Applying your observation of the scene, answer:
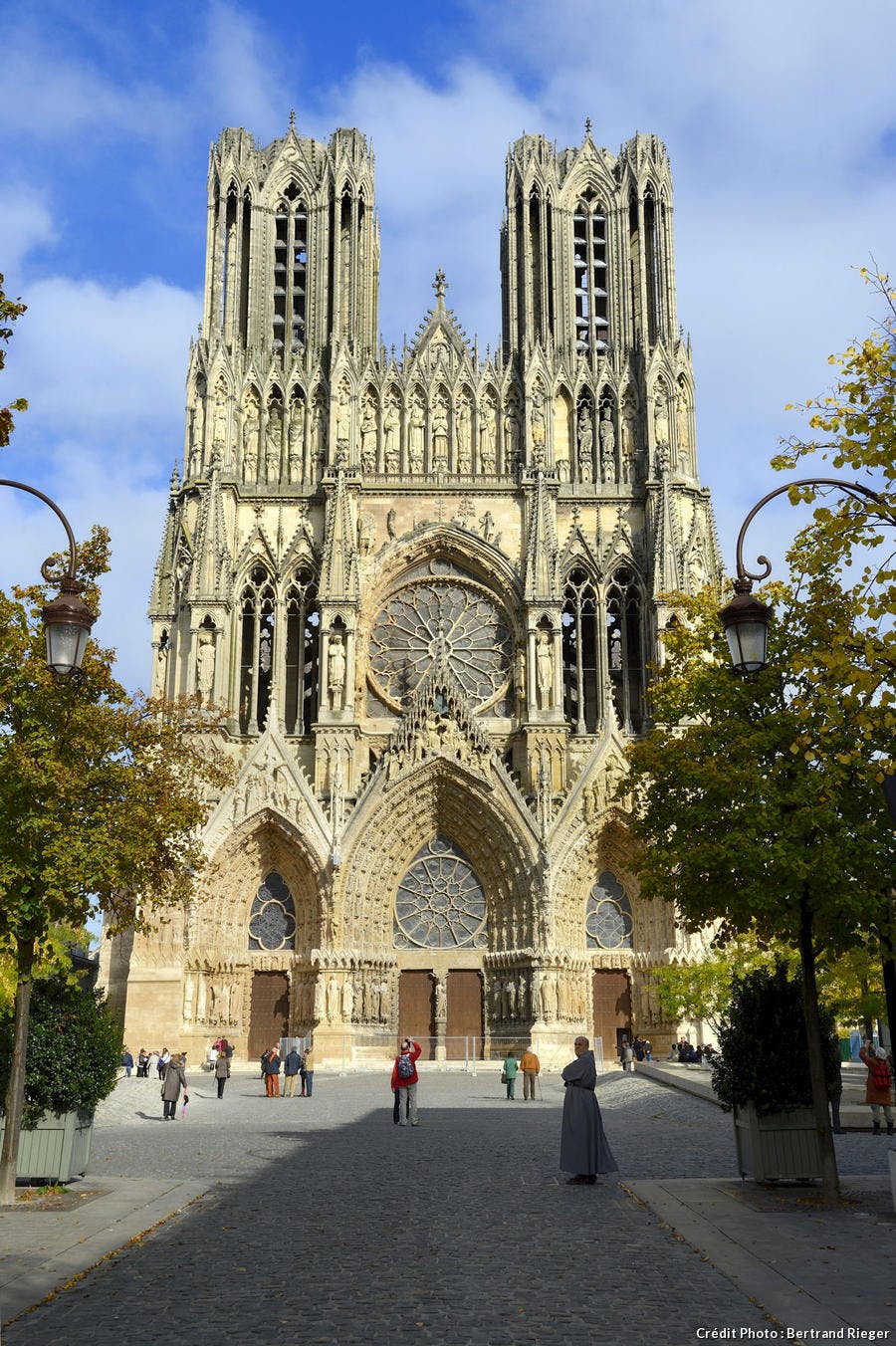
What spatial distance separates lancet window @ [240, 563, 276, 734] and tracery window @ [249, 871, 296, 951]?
4.75m

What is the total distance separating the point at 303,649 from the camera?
122 ft

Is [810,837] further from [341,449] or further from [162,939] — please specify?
[341,449]

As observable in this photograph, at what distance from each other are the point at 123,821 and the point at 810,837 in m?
6.61

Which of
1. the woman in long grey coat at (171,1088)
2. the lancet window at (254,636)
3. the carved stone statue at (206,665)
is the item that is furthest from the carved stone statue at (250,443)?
the woman in long grey coat at (171,1088)

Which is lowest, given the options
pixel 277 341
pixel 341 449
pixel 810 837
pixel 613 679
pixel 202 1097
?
pixel 202 1097

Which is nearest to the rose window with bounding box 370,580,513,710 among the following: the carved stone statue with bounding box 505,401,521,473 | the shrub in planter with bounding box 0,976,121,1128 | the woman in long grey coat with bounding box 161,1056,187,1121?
the carved stone statue with bounding box 505,401,521,473

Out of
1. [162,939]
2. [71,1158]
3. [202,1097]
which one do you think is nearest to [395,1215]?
[71,1158]

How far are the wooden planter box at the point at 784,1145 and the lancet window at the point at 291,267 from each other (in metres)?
32.7

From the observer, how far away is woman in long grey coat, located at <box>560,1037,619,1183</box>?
12.7 meters

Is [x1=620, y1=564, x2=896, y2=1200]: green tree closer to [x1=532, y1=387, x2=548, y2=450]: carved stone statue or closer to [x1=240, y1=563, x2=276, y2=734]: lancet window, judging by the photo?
[x1=240, y1=563, x2=276, y2=734]: lancet window

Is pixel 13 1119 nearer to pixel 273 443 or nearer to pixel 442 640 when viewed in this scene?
pixel 442 640

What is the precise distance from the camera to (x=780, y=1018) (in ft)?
40.1

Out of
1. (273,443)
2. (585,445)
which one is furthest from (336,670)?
(585,445)

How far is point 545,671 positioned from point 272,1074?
45.7ft
